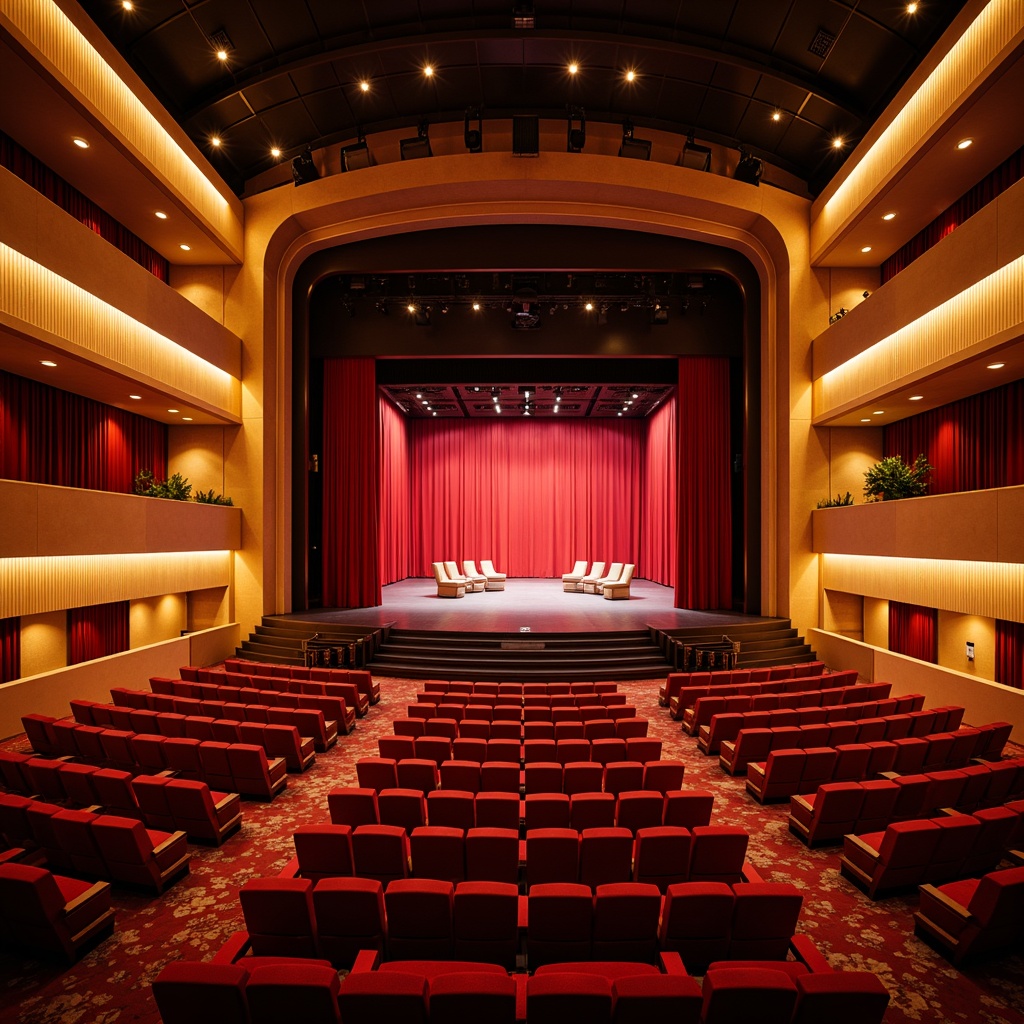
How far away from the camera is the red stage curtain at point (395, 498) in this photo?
699 inches

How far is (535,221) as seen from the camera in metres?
11.6

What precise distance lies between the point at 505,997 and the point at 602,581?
48.2 feet

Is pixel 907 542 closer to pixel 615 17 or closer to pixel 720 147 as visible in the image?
pixel 720 147

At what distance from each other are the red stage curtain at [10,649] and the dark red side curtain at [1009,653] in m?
12.7

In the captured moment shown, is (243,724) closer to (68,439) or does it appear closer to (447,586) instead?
(68,439)

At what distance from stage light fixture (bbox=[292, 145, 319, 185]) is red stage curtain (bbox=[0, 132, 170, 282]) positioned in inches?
119

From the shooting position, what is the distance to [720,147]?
37.1 ft

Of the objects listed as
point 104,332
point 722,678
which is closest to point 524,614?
point 722,678

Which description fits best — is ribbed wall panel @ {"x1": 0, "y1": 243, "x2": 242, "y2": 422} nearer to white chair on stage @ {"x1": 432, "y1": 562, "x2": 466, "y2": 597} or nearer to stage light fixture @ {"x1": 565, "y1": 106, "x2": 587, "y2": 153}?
white chair on stage @ {"x1": 432, "y1": 562, "x2": 466, "y2": 597}

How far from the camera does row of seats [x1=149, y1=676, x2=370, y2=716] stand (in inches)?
261

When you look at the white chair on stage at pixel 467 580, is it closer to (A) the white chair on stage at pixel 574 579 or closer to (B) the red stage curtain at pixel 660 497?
(A) the white chair on stage at pixel 574 579

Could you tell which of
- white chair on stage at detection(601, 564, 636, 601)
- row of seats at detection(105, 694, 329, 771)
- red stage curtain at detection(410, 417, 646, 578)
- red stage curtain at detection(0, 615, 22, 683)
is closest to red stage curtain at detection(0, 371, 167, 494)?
red stage curtain at detection(0, 615, 22, 683)

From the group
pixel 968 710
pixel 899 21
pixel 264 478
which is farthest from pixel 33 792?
pixel 899 21

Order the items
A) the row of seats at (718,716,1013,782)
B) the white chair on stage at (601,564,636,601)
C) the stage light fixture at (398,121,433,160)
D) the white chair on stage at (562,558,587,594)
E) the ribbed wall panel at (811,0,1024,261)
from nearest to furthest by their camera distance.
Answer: the row of seats at (718,716,1013,782)
the ribbed wall panel at (811,0,1024,261)
the stage light fixture at (398,121,433,160)
the white chair on stage at (601,564,636,601)
the white chair on stage at (562,558,587,594)
